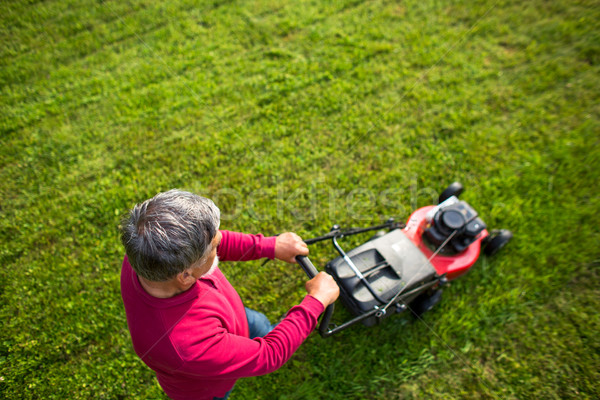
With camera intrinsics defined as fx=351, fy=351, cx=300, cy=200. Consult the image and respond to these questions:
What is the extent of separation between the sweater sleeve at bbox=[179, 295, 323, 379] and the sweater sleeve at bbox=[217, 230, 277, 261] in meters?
0.47

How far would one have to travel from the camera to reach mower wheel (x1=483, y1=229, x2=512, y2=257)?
3338 mm

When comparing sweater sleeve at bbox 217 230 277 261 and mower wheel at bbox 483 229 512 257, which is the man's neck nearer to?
sweater sleeve at bbox 217 230 277 261

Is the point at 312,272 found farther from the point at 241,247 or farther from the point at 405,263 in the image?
the point at 405,263

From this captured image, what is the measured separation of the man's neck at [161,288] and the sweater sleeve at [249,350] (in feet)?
0.84

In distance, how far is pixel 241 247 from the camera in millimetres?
2180

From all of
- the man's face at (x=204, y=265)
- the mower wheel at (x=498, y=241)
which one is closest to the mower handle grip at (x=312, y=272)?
the man's face at (x=204, y=265)

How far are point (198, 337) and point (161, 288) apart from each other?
274 mm

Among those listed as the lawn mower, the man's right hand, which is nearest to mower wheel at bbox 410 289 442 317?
the lawn mower

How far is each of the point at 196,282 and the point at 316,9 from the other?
5.20 metres

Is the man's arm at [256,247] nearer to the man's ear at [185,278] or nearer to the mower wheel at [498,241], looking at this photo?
the man's ear at [185,278]

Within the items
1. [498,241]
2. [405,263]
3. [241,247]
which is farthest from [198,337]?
[498,241]

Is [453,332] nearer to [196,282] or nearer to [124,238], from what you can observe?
[196,282]

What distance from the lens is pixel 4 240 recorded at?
356cm

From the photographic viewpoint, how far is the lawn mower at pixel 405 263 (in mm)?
2555
